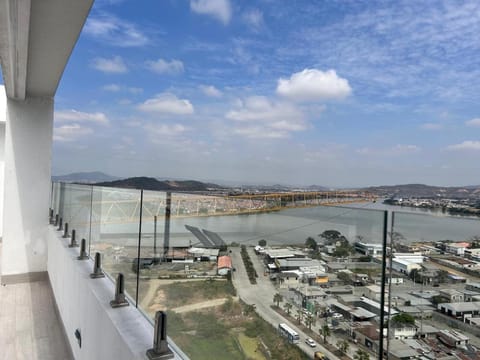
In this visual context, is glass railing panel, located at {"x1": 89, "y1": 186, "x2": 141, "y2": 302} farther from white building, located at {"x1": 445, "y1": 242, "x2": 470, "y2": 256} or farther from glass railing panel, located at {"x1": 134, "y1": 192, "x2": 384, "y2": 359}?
white building, located at {"x1": 445, "y1": 242, "x2": 470, "y2": 256}

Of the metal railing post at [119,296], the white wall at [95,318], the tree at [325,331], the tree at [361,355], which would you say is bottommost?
the white wall at [95,318]

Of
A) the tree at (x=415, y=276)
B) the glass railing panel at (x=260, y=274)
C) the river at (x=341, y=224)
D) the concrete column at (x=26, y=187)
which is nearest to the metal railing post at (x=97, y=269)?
the glass railing panel at (x=260, y=274)

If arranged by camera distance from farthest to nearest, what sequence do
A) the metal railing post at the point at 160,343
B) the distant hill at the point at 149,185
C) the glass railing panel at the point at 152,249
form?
the distant hill at the point at 149,185
the glass railing panel at the point at 152,249
the metal railing post at the point at 160,343

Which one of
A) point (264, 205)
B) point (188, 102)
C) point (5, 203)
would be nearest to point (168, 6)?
point (188, 102)

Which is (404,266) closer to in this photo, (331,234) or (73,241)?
(331,234)

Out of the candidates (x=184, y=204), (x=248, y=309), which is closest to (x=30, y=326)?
(x=184, y=204)

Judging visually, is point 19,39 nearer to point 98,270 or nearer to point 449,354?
point 98,270

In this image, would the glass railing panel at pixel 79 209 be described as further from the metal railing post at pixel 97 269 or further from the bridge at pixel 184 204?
the metal railing post at pixel 97 269
